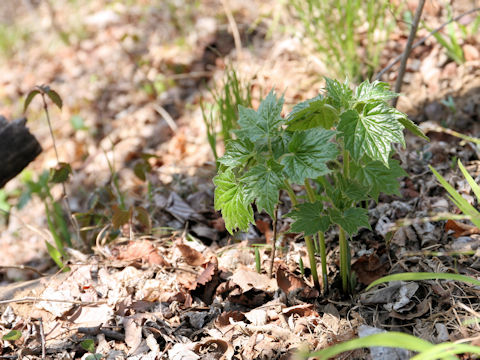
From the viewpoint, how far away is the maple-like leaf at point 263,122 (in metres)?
1.20

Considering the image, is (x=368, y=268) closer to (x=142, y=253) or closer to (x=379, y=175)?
(x=379, y=175)

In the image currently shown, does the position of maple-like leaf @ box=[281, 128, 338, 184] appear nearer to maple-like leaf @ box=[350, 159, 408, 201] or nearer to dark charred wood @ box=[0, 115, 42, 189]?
maple-like leaf @ box=[350, 159, 408, 201]

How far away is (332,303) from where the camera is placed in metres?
1.46

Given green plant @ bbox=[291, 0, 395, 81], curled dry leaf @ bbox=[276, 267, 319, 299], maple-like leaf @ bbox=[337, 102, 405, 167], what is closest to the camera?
maple-like leaf @ bbox=[337, 102, 405, 167]

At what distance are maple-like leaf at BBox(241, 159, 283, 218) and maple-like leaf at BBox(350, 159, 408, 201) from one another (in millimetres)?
273

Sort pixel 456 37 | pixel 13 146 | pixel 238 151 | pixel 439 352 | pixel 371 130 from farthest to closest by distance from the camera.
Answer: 1. pixel 456 37
2. pixel 13 146
3. pixel 238 151
4. pixel 371 130
5. pixel 439 352

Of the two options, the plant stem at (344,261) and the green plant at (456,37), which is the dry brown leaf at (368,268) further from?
the green plant at (456,37)

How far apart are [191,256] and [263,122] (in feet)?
2.57

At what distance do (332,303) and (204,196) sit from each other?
1018 millimetres

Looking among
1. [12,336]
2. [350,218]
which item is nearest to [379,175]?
[350,218]

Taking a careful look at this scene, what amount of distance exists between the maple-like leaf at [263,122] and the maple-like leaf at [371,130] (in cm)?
20

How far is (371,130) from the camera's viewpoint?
1083 millimetres

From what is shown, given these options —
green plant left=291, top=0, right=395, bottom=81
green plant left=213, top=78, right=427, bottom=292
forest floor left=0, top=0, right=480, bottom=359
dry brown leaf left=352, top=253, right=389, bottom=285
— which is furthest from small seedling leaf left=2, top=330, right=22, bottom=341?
green plant left=291, top=0, right=395, bottom=81

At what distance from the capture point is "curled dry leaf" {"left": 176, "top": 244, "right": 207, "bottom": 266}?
5.77 feet
